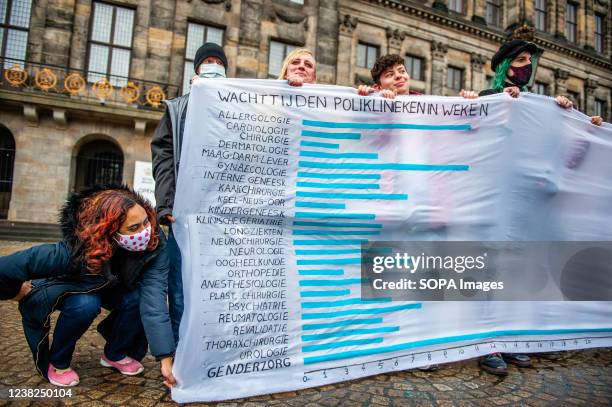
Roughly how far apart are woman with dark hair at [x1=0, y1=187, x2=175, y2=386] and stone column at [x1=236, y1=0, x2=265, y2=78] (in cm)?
1250

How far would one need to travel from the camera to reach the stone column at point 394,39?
55.0 ft

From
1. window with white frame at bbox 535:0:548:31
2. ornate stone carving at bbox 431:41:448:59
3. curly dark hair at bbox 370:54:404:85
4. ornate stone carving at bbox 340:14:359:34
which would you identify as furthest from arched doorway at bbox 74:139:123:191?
window with white frame at bbox 535:0:548:31

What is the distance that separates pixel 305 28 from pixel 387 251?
1444 cm

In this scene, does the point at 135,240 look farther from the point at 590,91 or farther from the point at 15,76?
the point at 590,91

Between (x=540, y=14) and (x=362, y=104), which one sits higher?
(x=540, y=14)

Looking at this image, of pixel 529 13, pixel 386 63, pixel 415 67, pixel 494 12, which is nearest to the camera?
pixel 386 63

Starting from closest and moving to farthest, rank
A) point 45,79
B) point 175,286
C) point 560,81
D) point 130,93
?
point 175,286
point 45,79
point 130,93
point 560,81

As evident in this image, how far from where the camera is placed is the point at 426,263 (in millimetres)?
2369

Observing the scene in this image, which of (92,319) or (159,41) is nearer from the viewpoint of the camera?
(92,319)

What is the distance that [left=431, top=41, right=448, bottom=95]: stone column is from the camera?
17.7 m

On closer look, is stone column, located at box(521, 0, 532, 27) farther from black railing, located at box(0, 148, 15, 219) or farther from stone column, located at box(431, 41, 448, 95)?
black railing, located at box(0, 148, 15, 219)

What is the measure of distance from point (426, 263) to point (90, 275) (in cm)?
211

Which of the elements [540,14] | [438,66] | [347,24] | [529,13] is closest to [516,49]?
[347,24]

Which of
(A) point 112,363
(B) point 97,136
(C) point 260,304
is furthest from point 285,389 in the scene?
(B) point 97,136
